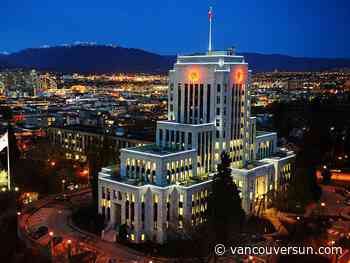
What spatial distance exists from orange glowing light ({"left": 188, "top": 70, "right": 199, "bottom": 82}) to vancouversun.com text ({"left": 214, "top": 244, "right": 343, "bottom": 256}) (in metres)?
20.2

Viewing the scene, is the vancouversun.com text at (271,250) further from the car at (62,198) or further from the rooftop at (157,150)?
the car at (62,198)

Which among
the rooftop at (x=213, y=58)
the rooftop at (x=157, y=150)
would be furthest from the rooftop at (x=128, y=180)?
the rooftop at (x=213, y=58)

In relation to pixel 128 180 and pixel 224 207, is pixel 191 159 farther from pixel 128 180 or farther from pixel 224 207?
pixel 224 207

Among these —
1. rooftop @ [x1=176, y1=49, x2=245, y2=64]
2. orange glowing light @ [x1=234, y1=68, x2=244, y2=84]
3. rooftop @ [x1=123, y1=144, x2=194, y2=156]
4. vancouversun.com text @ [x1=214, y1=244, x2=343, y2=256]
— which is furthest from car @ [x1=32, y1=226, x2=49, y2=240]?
orange glowing light @ [x1=234, y1=68, x2=244, y2=84]

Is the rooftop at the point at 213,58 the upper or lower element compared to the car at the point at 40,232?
upper

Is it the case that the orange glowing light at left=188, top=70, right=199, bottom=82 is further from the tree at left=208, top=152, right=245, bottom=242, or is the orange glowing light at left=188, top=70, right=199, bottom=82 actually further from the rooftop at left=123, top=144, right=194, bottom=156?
the tree at left=208, top=152, right=245, bottom=242

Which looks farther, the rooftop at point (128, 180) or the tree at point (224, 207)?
the rooftop at point (128, 180)

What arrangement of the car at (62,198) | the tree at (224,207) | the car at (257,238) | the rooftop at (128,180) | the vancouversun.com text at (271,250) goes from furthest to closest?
the car at (62,198)
the rooftop at (128,180)
the car at (257,238)
the tree at (224,207)
the vancouversun.com text at (271,250)

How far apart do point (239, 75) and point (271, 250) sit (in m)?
21.7

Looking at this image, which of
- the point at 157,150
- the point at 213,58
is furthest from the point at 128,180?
the point at 213,58

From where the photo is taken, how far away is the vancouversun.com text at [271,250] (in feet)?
132

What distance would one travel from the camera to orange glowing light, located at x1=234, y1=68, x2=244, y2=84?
55.1 metres

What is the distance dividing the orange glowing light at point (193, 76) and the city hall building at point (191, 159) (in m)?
0.12

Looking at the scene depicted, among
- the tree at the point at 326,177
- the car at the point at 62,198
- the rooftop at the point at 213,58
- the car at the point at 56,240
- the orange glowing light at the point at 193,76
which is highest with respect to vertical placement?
the rooftop at the point at 213,58
